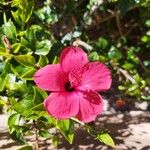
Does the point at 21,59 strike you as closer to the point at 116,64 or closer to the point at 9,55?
the point at 9,55

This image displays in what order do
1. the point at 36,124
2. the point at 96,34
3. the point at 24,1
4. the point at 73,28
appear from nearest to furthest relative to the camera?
the point at 24,1, the point at 36,124, the point at 73,28, the point at 96,34

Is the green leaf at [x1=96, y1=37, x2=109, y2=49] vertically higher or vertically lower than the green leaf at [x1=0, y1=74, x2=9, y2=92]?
higher

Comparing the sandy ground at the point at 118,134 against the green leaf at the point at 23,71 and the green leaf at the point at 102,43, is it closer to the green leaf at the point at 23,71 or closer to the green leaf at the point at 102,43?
the green leaf at the point at 102,43

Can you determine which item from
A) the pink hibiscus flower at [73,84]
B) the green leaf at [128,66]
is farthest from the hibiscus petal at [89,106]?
the green leaf at [128,66]

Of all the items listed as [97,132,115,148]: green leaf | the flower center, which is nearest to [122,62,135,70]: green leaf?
[97,132,115,148]: green leaf

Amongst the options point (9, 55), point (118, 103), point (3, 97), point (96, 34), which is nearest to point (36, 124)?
point (3, 97)

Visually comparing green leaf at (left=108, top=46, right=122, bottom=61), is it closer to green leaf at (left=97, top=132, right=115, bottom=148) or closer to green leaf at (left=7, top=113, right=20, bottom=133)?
green leaf at (left=7, top=113, right=20, bottom=133)
